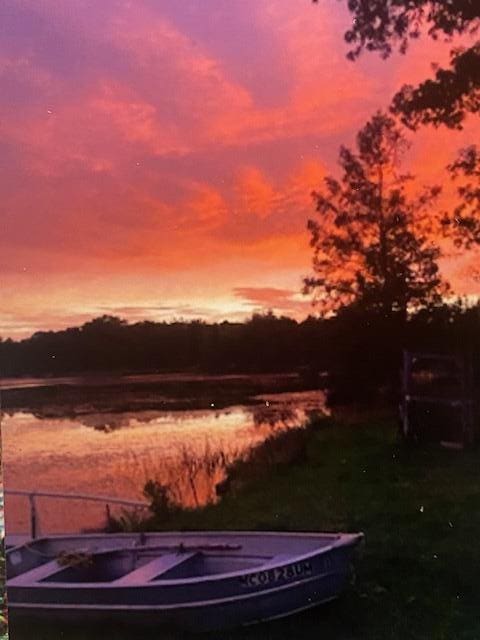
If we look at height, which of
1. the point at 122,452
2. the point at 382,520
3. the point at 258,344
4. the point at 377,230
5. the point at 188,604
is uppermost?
the point at 377,230

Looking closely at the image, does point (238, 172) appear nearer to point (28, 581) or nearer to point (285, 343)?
point (285, 343)

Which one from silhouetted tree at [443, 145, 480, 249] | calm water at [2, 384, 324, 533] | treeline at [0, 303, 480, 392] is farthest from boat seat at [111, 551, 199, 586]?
silhouetted tree at [443, 145, 480, 249]

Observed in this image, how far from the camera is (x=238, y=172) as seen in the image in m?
2.45

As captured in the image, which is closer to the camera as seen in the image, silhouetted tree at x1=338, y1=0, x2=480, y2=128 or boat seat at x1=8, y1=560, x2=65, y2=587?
silhouetted tree at x1=338, y1=0, x2=480, y2=128

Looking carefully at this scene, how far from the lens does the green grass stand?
240 cm

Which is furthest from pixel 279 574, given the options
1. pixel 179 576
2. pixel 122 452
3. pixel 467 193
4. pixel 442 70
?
pixel 442 70

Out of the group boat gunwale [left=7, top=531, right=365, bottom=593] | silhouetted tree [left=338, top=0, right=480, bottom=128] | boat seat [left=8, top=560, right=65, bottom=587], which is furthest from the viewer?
boat seat [left=8, top=560, right=65, bottom=587]

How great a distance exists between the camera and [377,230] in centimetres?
241

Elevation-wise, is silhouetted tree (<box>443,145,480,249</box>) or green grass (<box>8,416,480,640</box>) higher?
silhouetted tree (<box>443,145,480,249</box>)

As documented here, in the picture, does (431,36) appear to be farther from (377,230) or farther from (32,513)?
(32,513)

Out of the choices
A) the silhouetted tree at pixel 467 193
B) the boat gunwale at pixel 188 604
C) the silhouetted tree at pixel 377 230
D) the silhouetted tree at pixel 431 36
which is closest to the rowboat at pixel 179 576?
the boat gunwale at pixel 188 604

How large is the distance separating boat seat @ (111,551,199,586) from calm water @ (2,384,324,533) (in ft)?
0.37

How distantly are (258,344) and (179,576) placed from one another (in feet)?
1.66

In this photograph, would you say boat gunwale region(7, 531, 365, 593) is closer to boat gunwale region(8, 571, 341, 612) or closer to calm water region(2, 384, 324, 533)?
boat gunwale region(8, 571, 341, 612)
